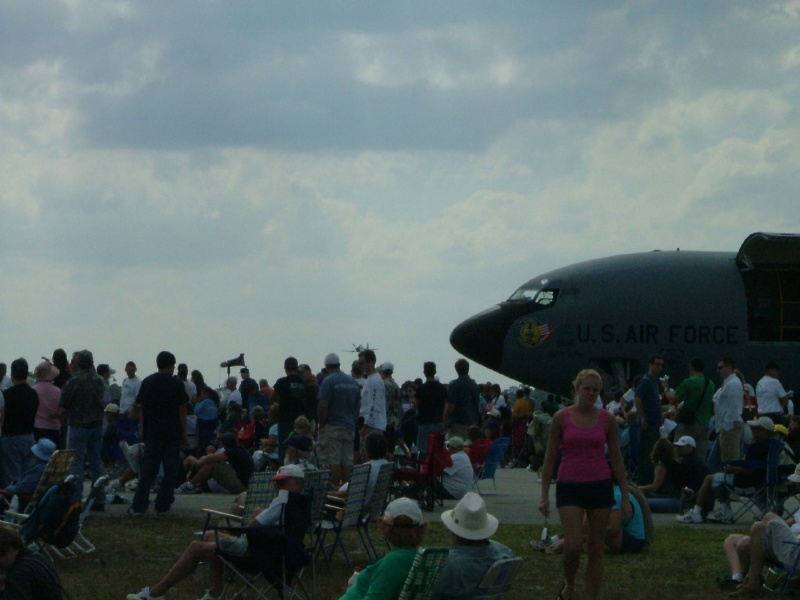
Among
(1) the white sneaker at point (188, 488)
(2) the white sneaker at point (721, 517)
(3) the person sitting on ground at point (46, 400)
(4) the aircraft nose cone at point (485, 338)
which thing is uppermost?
(4) the aircraft nose cone at point (485, 338)

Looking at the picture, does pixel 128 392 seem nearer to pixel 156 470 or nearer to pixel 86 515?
pixel 156 470

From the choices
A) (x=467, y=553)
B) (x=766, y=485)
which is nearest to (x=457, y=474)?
(x=766, y=485)

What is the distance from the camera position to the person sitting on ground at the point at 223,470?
15.2m

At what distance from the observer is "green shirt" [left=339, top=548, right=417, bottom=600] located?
6.66 m

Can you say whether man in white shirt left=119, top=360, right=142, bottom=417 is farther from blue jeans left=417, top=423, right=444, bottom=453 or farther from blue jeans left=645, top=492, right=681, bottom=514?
blue jeans left=645, top=492, right=681, bottom=514

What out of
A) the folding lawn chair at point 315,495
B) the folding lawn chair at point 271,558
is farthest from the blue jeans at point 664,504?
the folding lawn chair at point 271,558

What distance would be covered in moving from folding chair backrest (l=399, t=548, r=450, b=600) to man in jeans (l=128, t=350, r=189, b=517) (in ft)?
27.1

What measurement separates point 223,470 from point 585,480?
862 cm

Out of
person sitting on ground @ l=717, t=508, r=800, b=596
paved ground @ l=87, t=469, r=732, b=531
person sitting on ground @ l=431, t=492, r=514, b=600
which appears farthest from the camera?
paved ground @ l=87, t=469, r=732, b=531

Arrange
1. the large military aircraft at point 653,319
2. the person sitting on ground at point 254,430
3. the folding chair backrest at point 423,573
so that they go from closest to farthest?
the folding chair backrest at point 423,573, the person sitting on ground at point 254,430, the large military aircraft at point 653,319

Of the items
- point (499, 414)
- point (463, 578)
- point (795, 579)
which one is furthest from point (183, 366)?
point (463, 578)

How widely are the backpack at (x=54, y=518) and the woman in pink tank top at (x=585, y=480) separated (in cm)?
354

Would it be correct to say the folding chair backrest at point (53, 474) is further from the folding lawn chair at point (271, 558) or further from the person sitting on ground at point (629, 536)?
the person sitting on ground at point (629, 536)

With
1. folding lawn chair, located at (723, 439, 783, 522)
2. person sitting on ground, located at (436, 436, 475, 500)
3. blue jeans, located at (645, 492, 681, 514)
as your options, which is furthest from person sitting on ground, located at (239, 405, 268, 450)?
folding lawn chair, located at (723, 439, 783, 522)
